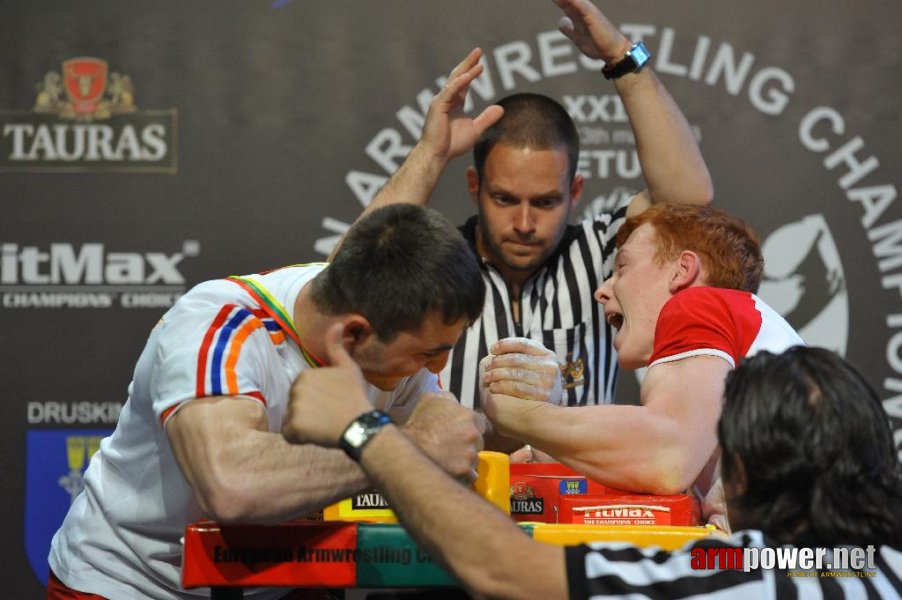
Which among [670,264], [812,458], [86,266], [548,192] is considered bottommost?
[812,458]

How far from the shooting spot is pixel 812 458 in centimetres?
133

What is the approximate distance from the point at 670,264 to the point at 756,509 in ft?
3.28

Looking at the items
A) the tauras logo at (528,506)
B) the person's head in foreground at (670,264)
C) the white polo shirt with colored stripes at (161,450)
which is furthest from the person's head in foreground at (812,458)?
the person's head in foreground at (670,264)

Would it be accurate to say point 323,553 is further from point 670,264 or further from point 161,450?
point 670,264

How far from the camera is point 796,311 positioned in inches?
136

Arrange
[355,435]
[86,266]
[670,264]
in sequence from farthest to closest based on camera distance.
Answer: [86,266] → [670,264] → [355,435]

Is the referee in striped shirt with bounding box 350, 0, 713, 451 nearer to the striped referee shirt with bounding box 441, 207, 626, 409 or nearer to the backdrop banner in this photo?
the striped referee shirt with bounding box 441, 207, 626, 409

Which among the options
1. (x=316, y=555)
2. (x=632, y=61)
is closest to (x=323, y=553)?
(x=316, y=555)

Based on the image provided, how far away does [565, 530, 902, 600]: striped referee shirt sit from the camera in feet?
4.19

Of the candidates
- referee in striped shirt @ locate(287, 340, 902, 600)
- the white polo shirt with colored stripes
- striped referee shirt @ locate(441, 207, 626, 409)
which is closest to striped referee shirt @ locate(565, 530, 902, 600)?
referee in striped shirt @ locate(287, 340, 902, 600)

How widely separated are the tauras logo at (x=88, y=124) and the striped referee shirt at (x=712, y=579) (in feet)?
8.31

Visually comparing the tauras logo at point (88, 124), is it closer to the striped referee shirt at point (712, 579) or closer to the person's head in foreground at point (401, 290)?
the person's head in foreground at point (401, 290)

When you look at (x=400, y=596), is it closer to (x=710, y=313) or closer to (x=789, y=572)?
(x=789, y=572)

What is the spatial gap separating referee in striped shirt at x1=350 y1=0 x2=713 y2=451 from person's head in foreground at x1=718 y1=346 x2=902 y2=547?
1.57m
